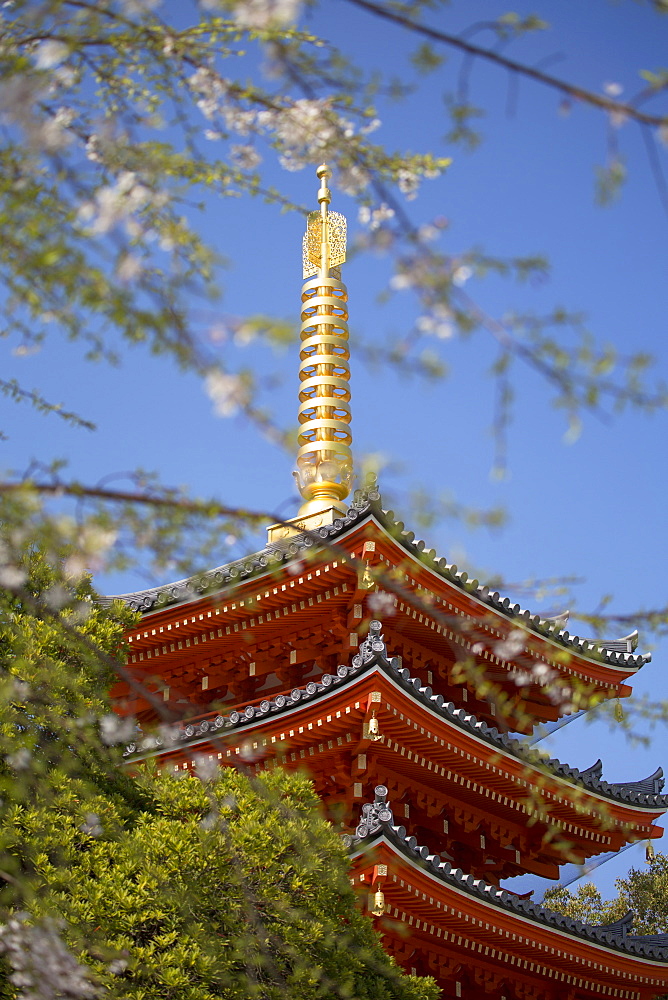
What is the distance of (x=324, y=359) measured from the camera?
46.8 feet

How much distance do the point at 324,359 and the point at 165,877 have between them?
8428 millimetres

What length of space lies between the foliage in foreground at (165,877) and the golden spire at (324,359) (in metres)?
4.88

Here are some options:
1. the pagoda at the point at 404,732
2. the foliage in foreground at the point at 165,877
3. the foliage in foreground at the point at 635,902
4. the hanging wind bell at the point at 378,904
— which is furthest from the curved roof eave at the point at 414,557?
the foliage in foreground at the point at 635,902

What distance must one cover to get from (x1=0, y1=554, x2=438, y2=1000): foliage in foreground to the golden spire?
488cm

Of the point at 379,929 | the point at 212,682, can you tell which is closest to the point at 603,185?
the point at 379,929

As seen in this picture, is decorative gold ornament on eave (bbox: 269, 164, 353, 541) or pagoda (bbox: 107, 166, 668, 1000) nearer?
pagoda (bbox: 107, 166, 668, 1000)

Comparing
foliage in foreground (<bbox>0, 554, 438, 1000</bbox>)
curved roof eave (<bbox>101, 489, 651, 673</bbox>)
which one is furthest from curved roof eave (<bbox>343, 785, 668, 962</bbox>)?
curved roof eave (<bbox>101, 489, 651, 673</bbox>)

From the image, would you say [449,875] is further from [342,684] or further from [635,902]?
[635,902]

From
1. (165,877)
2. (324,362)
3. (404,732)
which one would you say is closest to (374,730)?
(404,732)

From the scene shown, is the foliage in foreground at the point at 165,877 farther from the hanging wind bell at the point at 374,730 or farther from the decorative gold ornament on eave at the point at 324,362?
the decorative gold ornament on eave at the point at 324,362

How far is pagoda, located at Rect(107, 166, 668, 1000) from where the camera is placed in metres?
10.1

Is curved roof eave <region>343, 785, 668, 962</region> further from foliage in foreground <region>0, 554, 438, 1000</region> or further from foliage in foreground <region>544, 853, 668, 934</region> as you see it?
foliage in foreground <region>544, 853, 668, 934</region>

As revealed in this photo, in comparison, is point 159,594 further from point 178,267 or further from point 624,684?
point 178,267

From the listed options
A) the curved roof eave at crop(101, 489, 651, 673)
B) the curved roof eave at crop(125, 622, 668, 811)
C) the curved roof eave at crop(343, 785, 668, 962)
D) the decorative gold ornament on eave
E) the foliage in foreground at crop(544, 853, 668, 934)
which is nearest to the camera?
the curved roof eave at crop(343, 785, 668, 962)
